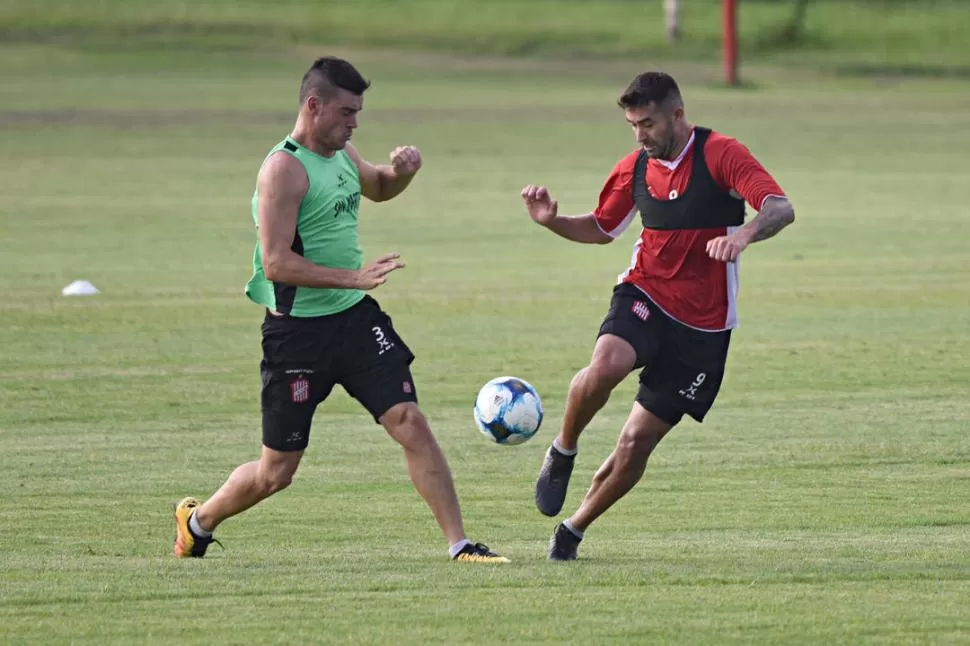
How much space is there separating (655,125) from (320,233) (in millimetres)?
1699

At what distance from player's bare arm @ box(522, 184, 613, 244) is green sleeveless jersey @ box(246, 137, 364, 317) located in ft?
3.57

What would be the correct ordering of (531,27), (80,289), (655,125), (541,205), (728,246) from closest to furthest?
(728,246) < (655,125) < (541,205) < (80,289) < (531,27)

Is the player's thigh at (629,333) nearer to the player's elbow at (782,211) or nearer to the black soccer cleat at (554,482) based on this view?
the black soccer cleat at (554,482)

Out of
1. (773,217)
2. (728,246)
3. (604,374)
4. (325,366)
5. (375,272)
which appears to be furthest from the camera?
(604,374)

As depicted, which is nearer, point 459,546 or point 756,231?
point 756,231

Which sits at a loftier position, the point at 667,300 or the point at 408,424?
the point at 667,300

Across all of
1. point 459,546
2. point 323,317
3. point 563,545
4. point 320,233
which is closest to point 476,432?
point 563,545

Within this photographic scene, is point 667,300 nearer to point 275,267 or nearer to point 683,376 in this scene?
point 683,376

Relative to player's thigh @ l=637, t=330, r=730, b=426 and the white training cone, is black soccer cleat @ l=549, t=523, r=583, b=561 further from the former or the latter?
the white training cone

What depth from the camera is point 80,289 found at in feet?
66.0

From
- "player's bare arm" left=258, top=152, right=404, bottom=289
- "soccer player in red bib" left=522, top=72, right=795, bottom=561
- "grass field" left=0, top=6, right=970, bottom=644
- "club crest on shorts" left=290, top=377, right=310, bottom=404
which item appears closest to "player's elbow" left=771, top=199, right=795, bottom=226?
"soccer player in red bib" left=522, top=72, right=795, bottom=561

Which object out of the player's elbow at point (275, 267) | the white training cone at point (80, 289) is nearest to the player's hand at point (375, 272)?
the player's elbow at point (275, 267)

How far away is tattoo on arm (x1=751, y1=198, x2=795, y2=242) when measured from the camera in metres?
8.63

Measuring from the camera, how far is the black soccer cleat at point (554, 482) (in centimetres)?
930
